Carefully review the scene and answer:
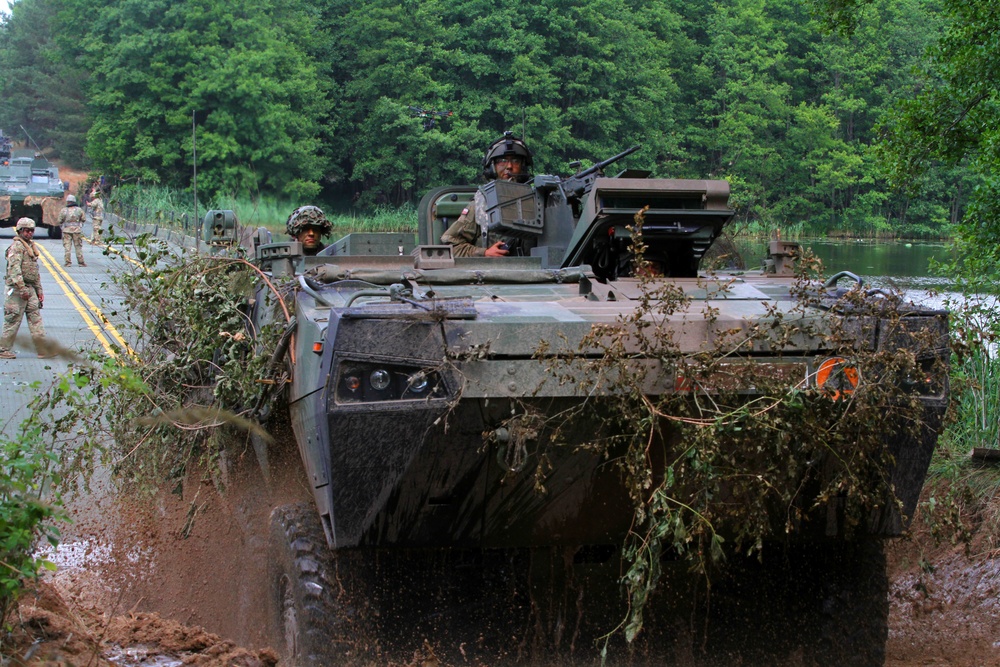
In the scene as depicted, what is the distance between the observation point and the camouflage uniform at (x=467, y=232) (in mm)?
7387

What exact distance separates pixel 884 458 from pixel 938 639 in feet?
7.95

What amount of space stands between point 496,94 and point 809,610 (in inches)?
1094

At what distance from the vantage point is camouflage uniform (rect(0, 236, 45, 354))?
42.7 ft

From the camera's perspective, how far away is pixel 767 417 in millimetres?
4332

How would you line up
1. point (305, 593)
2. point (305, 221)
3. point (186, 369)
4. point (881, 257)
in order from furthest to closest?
point (881, 257) → point (305, 221) → point (186, 369) → point (305, 593)

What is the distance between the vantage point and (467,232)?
748 cm

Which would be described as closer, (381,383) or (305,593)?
(381,383)

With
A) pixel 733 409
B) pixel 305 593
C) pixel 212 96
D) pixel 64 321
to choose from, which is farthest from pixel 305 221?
pixel 212 96

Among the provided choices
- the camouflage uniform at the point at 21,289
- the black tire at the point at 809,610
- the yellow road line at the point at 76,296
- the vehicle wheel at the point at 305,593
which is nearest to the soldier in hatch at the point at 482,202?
the vehicle wheel at the point at 305,593

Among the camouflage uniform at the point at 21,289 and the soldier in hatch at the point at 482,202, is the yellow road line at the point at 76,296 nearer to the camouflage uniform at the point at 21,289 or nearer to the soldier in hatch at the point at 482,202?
the camouflage uniform at the point at 21,289

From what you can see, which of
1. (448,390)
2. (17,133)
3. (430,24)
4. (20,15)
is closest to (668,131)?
(430,24)

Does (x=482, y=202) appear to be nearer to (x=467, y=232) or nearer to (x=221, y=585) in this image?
(x=467, y=232)

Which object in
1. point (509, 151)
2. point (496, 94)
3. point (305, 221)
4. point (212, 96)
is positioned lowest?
point (305, 221)

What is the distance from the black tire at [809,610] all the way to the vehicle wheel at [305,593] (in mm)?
1709
